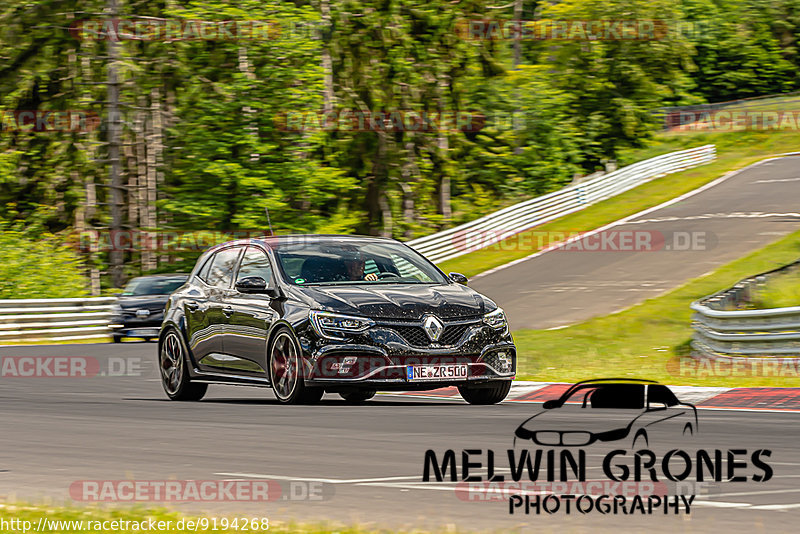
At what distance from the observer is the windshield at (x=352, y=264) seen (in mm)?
12969

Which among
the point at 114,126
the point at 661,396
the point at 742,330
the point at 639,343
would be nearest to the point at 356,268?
the point at 661,396

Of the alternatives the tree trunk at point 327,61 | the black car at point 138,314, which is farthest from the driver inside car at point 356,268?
the tree trunk at point 327,61

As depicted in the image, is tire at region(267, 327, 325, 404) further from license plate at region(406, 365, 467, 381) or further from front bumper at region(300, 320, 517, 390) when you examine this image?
license plate at region(406, 365, 467, 381)

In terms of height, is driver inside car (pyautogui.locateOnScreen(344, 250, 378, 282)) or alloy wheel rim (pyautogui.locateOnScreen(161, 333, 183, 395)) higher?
driver inside car (pyautogui.locateOnScreen(344, 250, 378, 282))

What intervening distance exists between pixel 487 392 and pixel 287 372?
2.01 metres

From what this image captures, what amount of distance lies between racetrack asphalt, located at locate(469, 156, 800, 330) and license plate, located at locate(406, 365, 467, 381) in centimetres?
1284

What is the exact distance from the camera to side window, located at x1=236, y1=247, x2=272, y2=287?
13320 mm

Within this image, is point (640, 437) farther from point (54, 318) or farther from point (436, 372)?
point (54, 318)

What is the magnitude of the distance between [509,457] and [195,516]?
2.77 meters

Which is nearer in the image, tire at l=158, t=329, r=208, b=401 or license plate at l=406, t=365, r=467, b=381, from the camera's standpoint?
license plate at l=406, t=365, r=467, b=381

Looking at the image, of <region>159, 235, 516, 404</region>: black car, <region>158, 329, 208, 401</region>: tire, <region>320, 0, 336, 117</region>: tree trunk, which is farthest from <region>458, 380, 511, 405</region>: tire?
<region>320, 0, 336, 117</region>: tree trunk

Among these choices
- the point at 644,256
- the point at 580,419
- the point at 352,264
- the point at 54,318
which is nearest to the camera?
the point at 580,419

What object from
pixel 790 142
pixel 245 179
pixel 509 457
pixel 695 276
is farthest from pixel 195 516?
pixel 790 142

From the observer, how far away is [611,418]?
11.4m
